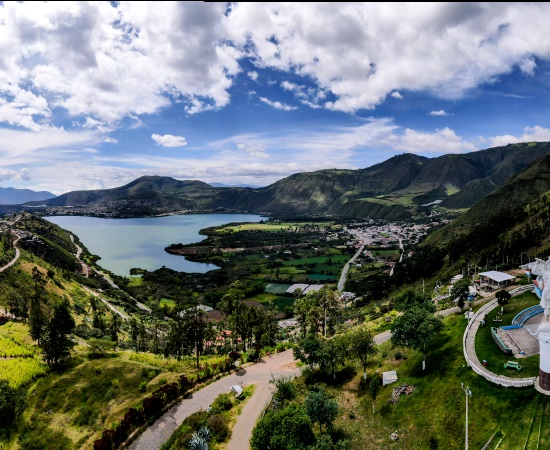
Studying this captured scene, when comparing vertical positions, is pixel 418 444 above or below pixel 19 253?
below

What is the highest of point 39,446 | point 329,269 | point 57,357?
point 57,357

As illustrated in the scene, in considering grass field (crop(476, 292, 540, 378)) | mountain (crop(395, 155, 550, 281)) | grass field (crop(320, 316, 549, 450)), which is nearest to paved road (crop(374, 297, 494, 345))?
grass field (crop(476, 292, 540, 378))

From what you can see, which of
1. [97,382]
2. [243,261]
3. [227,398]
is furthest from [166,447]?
[243,261]

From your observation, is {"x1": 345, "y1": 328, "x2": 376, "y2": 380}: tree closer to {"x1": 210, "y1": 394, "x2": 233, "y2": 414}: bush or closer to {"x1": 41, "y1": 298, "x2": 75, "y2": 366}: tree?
{"x1": 210, "y1": 394, "x2": 233, "y2": 414}: bush

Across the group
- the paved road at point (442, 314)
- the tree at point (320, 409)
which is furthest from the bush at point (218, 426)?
the paved road at point (442, 314)

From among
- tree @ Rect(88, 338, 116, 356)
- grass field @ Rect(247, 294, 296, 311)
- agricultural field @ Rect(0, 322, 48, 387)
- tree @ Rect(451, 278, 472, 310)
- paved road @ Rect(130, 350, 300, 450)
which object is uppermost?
Answer: tree @ Rect(451, 278, 472, 310)

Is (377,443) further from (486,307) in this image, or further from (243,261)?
(243,261)

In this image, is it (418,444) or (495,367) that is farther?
(495,367)
